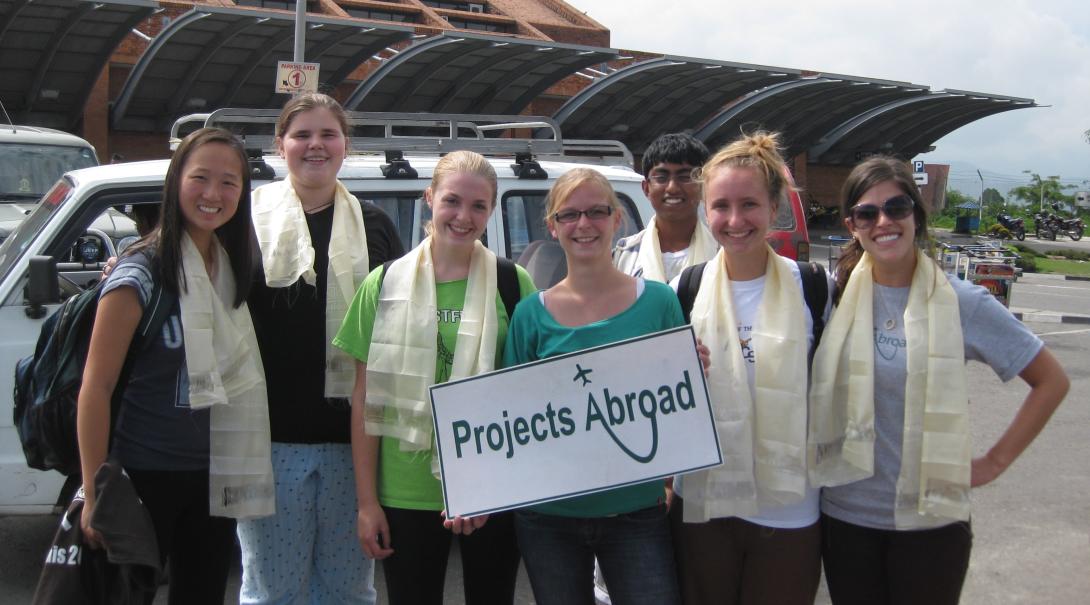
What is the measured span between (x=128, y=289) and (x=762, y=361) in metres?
1.88

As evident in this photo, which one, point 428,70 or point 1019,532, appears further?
point 428,70

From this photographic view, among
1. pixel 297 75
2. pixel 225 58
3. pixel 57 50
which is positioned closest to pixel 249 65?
pixel 225 58

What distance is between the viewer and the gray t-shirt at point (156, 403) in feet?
10.2

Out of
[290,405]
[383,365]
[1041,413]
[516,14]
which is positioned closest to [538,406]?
[383,365]

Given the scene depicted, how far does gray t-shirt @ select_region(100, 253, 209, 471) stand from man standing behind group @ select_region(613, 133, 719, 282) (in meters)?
1.78

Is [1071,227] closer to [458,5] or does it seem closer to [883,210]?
[458,5]

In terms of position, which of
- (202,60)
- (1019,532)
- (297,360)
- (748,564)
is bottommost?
(1019,532)

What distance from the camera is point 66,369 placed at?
3.08 metres

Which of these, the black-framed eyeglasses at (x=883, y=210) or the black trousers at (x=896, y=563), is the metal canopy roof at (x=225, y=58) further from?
the black trousers at (x=896, y=563)

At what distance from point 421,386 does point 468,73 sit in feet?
69.8

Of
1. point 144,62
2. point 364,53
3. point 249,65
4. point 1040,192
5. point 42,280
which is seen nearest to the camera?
point 42,280

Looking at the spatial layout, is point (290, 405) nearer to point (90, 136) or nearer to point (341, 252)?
point (341, 252)

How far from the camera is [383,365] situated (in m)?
3.14

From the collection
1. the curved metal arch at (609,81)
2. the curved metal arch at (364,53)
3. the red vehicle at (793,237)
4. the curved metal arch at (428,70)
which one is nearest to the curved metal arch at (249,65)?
the curved metal arch at (364,53)
